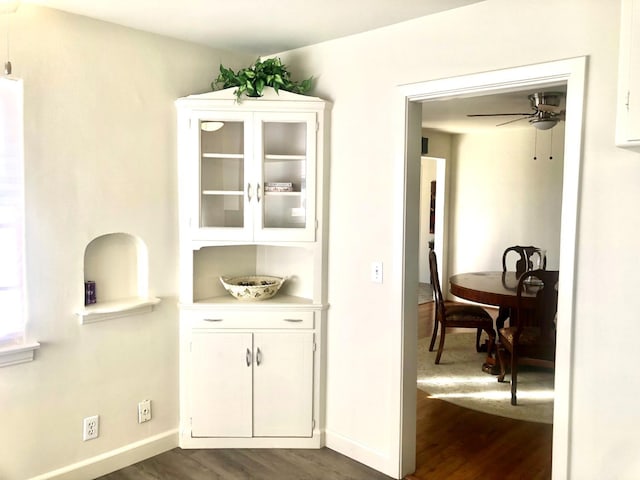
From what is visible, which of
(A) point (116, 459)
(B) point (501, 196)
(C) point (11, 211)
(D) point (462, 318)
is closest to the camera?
(C) point (11, 211)

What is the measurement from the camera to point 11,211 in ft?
8.37

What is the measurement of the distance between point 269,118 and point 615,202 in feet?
6.07

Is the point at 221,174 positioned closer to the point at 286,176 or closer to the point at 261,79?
the point at 286,176

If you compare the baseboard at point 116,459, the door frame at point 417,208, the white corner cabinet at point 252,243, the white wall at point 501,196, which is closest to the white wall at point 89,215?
the baseboard at point 116,459

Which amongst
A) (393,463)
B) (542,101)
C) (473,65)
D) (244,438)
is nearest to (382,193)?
(473,65)

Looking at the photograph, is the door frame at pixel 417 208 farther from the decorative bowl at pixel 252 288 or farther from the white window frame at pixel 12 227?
the white window frame at pixel 12 227

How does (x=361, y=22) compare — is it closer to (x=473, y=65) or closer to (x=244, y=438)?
(x=473, y=65)

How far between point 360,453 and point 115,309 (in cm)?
161

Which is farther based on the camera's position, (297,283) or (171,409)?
(297,283)

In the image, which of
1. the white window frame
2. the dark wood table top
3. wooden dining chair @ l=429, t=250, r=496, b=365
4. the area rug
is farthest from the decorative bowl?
wooden dining chair @ l=429, t=250, r=496, b=365

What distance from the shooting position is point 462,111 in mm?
5641

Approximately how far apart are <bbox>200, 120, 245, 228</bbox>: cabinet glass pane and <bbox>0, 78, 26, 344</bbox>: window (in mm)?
945

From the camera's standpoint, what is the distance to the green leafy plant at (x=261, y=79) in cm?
304

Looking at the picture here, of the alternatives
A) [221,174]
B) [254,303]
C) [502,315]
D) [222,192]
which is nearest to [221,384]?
[254,303]
